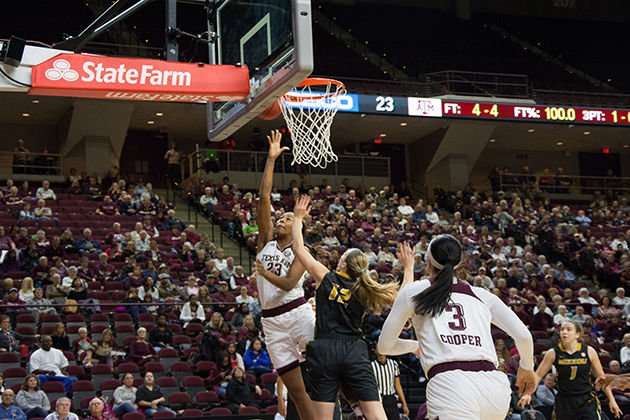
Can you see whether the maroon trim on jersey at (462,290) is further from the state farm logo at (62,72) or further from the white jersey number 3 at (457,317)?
the state farm logo at (62,72)

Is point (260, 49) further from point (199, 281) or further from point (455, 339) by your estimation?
point (199, 281)

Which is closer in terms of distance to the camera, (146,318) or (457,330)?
(457,330)

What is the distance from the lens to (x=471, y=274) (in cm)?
1872

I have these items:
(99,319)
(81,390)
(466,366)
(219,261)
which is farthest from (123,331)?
(466,366)

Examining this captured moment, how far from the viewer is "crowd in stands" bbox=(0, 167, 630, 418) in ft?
40.7

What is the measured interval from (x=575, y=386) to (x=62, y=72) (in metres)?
6.31

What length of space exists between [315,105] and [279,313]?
6.82 meters

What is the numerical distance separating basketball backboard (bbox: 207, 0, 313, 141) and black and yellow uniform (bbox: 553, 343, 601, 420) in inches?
176

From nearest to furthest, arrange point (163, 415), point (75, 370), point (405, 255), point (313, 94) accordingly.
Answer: point (405, 255), point (313, 94), point (163, 415), point (75, 370)

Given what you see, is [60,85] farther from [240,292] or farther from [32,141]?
[32,141]

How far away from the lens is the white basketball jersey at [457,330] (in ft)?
13.9

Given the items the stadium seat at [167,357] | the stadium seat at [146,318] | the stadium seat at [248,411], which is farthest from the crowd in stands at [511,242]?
the stadium seat at [146,318]

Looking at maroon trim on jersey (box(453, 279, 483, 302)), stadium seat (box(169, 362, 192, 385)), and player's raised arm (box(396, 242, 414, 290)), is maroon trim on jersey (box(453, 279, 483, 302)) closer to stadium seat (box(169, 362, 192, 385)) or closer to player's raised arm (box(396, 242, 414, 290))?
player's raised arm (box(396, 242, 414, 290))

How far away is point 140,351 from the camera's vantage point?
510 inches
